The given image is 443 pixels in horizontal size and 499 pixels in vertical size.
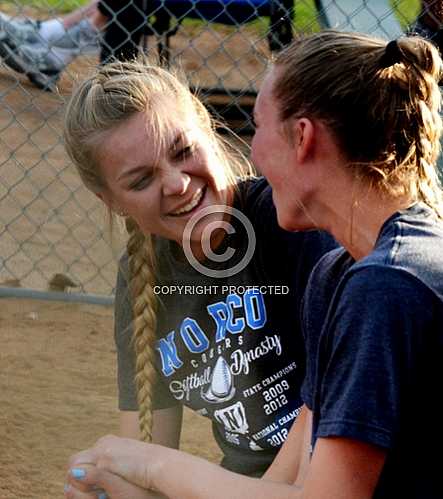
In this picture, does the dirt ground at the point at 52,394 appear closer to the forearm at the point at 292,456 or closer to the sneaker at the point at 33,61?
the forearm at the point at 292,456

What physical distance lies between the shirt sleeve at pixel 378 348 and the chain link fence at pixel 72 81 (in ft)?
5.97

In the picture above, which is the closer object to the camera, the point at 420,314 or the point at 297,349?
the point at 420,314

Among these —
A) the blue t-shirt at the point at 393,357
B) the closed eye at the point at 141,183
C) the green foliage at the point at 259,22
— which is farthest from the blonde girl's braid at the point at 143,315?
the green foliage at the point at 259,22

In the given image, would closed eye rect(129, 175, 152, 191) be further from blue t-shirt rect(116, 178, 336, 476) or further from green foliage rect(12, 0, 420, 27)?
green foliage rect(12, 0, 420, 27)

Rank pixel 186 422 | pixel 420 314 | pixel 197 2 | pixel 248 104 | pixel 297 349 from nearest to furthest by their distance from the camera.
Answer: pixel 420 314, pixel 297 349, pixel 186 422, pixel 197 2, pixel 248 104

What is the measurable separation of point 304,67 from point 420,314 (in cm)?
48

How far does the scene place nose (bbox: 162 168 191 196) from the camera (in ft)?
7.47

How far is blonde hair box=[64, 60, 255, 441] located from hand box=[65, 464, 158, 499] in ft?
0.81

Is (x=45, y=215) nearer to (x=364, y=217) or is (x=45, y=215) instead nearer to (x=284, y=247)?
(x=284, y=247)

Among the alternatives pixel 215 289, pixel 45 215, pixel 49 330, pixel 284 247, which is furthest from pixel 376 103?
pixel 45 215

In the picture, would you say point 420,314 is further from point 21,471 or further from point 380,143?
point 21,471

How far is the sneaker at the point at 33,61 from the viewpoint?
21.8 ft

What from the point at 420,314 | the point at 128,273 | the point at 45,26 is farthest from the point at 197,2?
the point at 420,314

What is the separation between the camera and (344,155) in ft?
5.42
